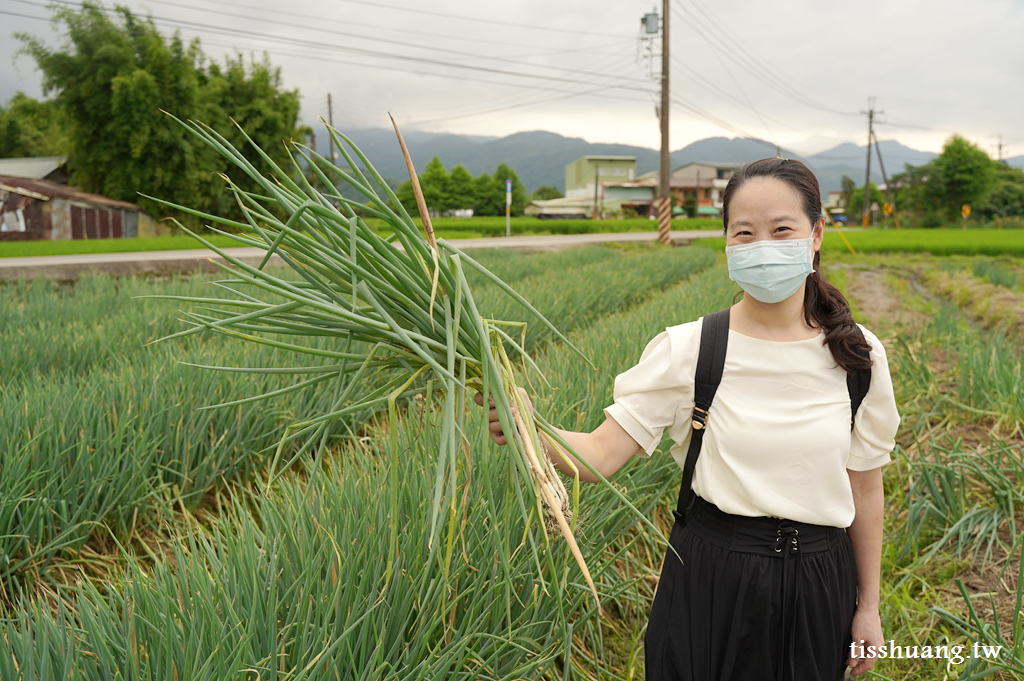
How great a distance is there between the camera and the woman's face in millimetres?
1209

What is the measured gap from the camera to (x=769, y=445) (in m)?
1.21

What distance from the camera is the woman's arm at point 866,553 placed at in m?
1.32

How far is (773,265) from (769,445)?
35 cm

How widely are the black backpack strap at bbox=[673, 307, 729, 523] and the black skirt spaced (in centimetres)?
17

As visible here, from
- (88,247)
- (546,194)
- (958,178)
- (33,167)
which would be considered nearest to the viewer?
(88,247)

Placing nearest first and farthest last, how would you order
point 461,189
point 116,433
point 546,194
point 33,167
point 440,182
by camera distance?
point 116,433
point 33,167
point 440,182
point 461,189
point 546,194

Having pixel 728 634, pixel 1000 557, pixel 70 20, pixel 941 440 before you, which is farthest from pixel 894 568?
pixel 70 20

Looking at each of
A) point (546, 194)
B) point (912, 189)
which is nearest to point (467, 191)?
point (546, 194)

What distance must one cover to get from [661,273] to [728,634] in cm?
745

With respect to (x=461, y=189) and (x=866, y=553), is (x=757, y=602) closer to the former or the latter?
(x=866, y=553)

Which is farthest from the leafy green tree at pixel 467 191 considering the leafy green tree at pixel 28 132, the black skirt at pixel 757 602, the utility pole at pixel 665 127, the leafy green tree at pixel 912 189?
the black skirt at pixel 757 602

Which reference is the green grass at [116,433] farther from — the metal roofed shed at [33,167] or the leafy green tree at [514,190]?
the leafy green tree at [514,190]

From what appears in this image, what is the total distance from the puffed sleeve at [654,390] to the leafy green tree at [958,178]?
52.5 meters

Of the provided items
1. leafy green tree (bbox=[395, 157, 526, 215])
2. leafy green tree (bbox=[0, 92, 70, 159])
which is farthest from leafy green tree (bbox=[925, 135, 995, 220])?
leafy green tree (bbox=[0, 92, 70, 159])
